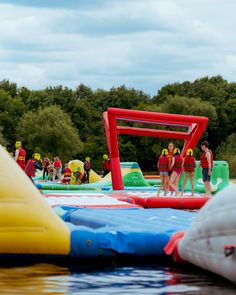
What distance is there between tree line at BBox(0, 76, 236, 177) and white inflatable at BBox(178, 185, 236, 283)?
42522mm

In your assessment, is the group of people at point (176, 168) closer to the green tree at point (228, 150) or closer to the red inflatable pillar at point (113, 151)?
the red inflatable pillar at point (113, 151)

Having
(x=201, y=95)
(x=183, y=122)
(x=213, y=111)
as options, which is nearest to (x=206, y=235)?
(x=183, y=122)

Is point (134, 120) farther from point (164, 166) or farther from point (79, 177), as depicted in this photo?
point (79, 177)

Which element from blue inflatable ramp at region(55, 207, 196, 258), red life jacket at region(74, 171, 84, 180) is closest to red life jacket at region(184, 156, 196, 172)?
blue inflatable ramp at region(55, 207, 196, 258)

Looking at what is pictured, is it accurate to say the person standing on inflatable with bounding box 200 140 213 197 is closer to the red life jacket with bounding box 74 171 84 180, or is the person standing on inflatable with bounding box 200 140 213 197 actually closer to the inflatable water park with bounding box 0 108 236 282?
the inflatable water park with bounding box 0 108 236 282

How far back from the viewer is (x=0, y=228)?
23.2 ft

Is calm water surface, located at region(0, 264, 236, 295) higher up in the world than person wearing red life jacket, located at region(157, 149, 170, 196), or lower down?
lower down

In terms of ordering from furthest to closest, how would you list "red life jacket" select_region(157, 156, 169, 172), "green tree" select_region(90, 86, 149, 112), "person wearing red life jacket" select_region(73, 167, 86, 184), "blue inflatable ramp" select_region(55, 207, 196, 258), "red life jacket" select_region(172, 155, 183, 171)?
"green tree" select_region(90, 86, 149, 112) < "person wearing red life jacket" select_region(73, 167, 86, 184) < "red life jacket" select_region(157, 156, 169, 172) < "red life jacket" select_region(172, 155, 183, 171) < "blue inflatable ramp" select_region(55, 207, 196, 258)

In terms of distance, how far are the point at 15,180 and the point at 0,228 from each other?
0.52 metres

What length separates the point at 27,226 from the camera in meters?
7.11

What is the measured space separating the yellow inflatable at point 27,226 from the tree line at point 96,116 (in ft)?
138

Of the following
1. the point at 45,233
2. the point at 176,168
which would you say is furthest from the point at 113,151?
the point at 45,233

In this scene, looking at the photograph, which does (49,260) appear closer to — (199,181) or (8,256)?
(8,256)

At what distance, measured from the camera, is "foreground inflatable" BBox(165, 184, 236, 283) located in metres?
6.00
